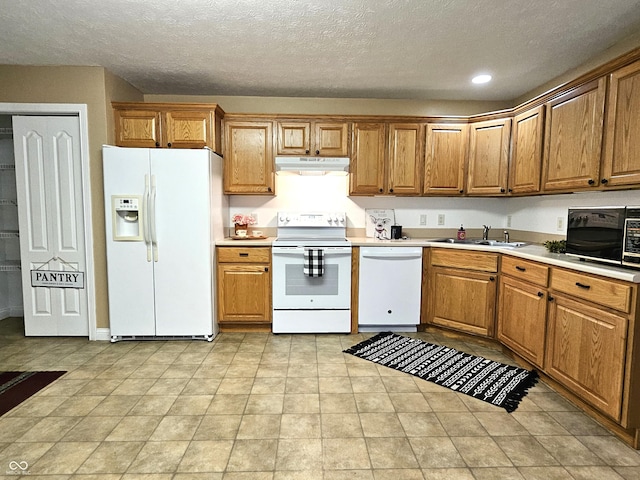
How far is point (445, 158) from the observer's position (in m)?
3.49

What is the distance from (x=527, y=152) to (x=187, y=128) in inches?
119

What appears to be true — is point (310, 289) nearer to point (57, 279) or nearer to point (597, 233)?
point (597, 233)

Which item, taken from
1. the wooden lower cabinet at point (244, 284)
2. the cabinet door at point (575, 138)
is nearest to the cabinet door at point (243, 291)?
the wooden lower cabinet at point (244, 284)

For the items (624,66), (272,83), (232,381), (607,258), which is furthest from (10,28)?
(607,258)

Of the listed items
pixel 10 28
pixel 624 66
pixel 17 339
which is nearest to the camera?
pixel 624 66

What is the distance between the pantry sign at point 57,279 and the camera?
3148mm

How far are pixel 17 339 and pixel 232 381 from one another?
2.32 meters

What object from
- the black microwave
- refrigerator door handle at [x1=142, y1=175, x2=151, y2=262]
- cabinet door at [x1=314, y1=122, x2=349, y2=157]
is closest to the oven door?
cabinet door at [x1=314, y1=122, x2=349, y2=157]

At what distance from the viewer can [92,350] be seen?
9.66 feet

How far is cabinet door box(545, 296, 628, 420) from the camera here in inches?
71.4

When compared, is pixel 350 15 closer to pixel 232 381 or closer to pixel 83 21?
pixel 83 21

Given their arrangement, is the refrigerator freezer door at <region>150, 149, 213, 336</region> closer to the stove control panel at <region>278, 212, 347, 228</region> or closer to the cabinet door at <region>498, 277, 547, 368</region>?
the stove control panel at <region>278, 212, 347, 228</region>

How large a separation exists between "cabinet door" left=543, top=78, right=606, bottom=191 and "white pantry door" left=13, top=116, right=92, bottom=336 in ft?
12.9

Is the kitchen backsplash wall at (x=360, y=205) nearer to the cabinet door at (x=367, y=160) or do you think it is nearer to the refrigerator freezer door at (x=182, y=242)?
the cabinet door at (x=367, y=160)
